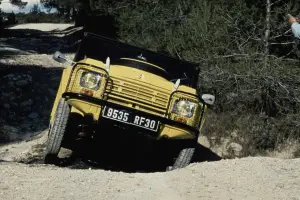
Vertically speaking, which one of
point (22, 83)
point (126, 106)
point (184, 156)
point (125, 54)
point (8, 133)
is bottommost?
point (8, 133)

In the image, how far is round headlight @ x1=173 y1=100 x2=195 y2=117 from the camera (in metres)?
6.79

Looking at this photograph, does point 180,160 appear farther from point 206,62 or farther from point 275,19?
point 275,19

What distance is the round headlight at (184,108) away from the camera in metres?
6.79

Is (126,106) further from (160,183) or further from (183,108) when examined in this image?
(160,183)

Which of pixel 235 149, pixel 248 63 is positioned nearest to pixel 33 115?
pixel 235 149

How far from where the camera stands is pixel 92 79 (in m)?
6.64

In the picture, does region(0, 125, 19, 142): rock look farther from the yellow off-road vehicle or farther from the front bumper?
the front bumper

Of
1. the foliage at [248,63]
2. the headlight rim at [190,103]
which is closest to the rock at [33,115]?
the foliage at [248,63]

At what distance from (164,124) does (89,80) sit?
3.53 feet

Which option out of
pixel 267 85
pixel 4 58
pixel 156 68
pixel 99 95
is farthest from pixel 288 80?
pixel 4 58

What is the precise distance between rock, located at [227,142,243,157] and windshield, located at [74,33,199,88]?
7.48ft

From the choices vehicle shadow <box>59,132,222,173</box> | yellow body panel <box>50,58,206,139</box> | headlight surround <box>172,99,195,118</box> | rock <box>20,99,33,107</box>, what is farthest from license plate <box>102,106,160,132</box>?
rock <box>20,99,33,107</box>

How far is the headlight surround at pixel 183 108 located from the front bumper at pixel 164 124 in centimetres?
17

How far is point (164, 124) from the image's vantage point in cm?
667
